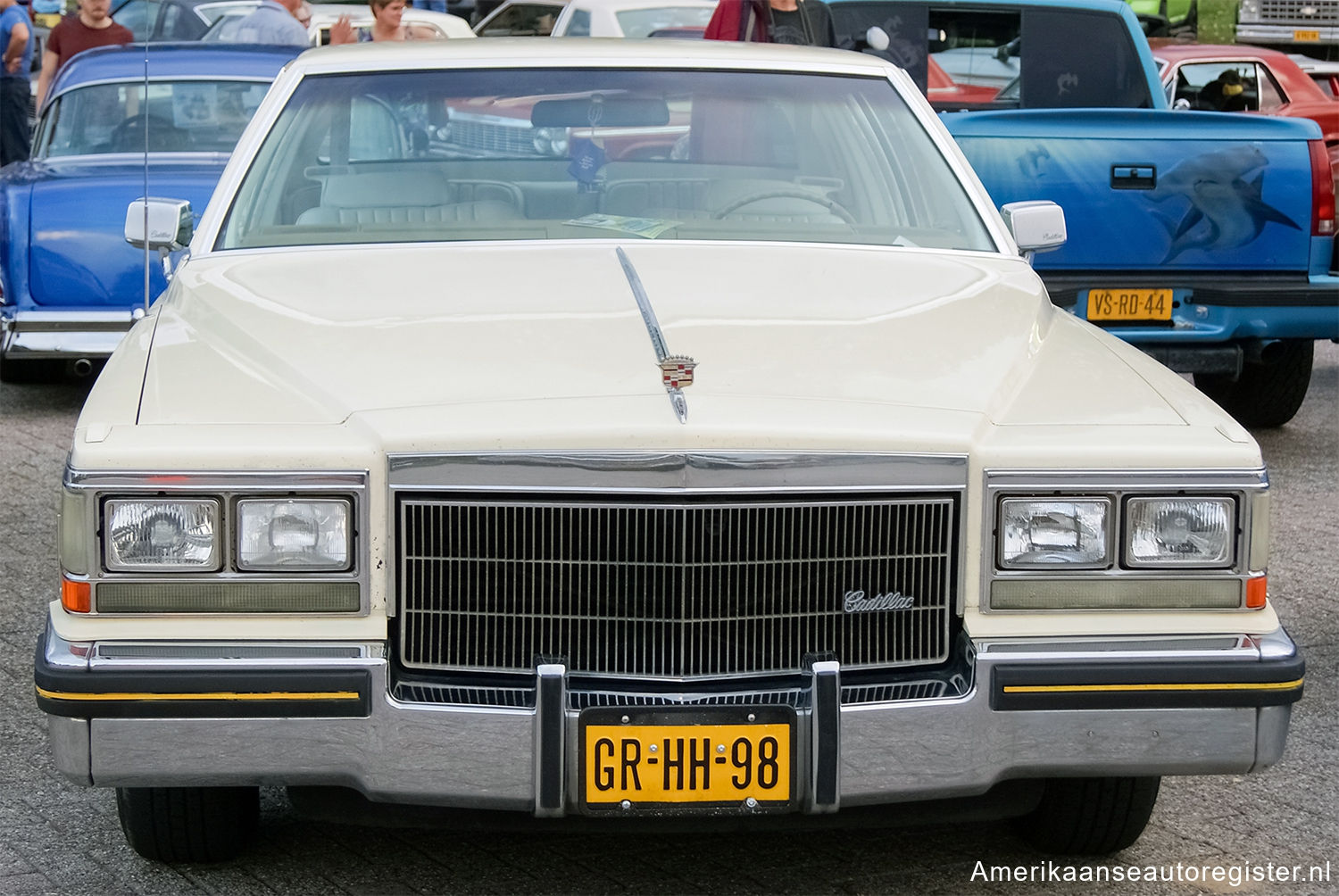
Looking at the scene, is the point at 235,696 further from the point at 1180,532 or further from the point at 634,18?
the point at 634,18

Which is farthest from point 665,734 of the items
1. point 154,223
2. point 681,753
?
point 154,223

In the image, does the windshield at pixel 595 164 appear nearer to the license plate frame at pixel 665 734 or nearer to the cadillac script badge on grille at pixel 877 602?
the cadillac script badge on grille at pixel 877 602

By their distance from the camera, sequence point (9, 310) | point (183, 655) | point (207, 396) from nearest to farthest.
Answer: point (183, 655)
point (207, 396)
point (9, 310)

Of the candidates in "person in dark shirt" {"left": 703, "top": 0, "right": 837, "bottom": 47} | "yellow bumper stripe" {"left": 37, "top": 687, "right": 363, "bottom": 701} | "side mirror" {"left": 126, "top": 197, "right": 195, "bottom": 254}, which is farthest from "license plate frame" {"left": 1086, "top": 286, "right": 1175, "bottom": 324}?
"yellow bumper stripe" {"left": 37, "top": 687, "right": 363, "bottom": 701}

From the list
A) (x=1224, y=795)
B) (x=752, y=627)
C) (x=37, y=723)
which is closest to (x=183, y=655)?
(x=752, y=627)

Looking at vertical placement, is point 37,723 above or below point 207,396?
below

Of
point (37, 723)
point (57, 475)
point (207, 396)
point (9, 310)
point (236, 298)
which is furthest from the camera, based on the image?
point (9, 310)

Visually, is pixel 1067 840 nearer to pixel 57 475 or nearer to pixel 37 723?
pixel 37 723

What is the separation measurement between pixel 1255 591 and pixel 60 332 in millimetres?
6136

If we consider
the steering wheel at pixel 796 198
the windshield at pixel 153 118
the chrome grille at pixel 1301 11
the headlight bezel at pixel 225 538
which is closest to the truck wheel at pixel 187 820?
the headlight bezel at pixel 225 538

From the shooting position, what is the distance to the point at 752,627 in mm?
3012

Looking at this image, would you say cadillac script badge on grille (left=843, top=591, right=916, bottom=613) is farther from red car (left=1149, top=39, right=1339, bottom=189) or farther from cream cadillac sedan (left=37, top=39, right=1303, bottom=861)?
red car (left=1149, top=39, right=1339, bottom=189)

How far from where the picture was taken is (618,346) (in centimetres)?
332

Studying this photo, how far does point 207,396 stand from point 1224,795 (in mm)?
2332
